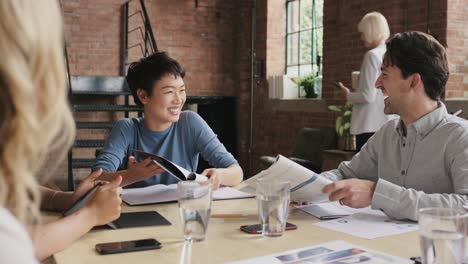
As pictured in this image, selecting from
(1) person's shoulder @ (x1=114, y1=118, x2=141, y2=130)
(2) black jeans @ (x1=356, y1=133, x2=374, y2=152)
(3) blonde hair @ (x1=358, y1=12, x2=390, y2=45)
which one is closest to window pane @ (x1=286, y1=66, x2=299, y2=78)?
(2) black jeans @ (x1=356, y1=133, x2=374, y2=152)

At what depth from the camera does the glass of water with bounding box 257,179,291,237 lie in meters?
1.46

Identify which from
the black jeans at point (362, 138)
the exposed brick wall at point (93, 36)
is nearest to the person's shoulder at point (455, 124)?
the black jeans at point (362, 138)

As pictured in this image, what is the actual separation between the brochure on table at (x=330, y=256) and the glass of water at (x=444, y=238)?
133 mm

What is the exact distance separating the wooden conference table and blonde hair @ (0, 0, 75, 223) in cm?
64

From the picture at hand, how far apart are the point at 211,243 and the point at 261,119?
5.82m

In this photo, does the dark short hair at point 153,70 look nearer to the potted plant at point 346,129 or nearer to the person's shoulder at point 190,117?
the person's shoulder at point 190,117

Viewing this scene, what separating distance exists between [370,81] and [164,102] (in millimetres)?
2264

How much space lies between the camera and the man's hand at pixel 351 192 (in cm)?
169

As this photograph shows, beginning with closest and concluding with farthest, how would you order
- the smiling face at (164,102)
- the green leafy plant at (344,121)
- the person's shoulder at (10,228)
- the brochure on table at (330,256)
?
1. the person's shoulder at (10,228)
2. the brochure on table at (330,256)
3. the smiling face at (164,102)
4. the green leafy plant at (344,121)

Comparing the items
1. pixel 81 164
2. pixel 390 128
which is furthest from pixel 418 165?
pixel 81 164

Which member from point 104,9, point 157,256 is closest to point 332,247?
point 157,256

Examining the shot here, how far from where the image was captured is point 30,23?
575 millimetres

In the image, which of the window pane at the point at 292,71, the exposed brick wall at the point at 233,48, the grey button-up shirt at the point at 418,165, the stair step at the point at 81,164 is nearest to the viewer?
the grey button-up shirt at the point at 418,165

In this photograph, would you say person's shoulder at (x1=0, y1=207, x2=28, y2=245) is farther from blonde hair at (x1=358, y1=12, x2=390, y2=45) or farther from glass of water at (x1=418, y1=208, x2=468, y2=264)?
blonde hair at (x1=358, y1=12, x2=390, y2=45)
